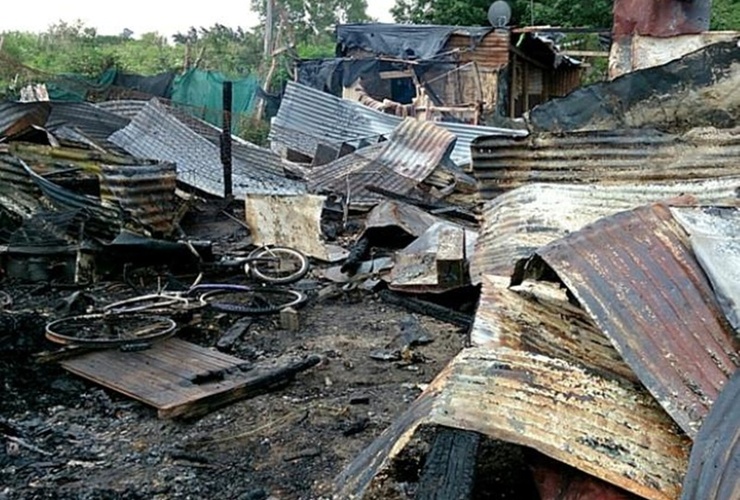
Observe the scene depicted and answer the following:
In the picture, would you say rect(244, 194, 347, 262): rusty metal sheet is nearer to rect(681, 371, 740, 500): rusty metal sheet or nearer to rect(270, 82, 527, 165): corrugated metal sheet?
rect(270, 82, 527, 165): corrugated metal sheet

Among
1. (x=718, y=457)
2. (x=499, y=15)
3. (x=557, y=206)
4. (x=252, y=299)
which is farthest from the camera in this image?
(x=499, y=15)

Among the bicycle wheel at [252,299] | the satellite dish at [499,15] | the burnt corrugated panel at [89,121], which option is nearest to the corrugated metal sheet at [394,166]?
the burnt corrugated panel at [89,121]

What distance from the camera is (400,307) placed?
6.70 metres

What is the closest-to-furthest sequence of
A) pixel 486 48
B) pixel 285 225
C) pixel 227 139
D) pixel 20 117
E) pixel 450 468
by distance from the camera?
pixel 450 468, pixel 285 225, pixel 227 139, pixel 20 117, pixel 486 48

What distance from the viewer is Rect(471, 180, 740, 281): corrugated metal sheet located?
158 inches

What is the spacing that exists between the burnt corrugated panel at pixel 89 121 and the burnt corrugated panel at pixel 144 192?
2397mm

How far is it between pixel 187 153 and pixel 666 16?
683 centimetres

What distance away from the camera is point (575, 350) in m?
2.85

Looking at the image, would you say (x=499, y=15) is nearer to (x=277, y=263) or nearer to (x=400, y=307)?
(x=277, y=263)

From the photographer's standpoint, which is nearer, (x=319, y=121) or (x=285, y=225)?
(x=285, y=225)

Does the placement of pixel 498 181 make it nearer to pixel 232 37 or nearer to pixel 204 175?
pixel 204 175

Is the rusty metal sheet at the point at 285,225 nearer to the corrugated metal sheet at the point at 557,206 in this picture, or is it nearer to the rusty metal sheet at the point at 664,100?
the rusty metal sheet at the point at 664,100

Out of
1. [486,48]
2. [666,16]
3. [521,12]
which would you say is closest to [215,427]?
[666,16]

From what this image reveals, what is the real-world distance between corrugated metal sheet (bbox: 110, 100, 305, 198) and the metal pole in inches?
17.1
